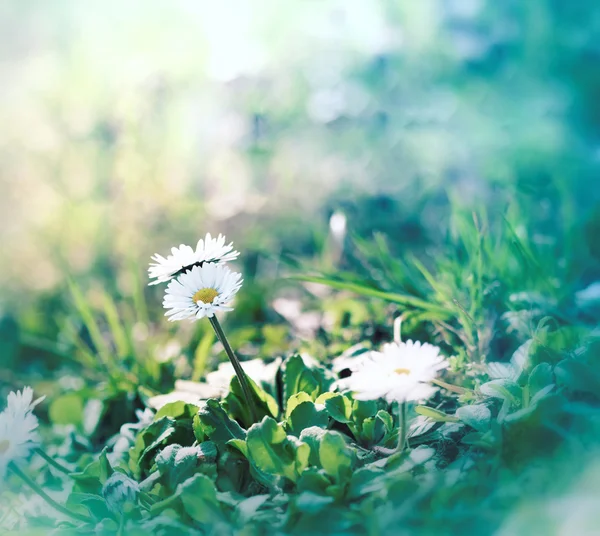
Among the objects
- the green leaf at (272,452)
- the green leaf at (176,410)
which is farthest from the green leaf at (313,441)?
the green leaf at (176,410)

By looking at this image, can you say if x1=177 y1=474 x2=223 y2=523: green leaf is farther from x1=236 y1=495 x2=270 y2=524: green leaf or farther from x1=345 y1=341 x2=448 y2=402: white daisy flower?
x1=345 y1=341 x2=448 y2=402: white daisy flower

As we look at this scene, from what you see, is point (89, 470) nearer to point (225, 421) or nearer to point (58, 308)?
point (225, 421)

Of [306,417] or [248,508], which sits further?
[306,417]

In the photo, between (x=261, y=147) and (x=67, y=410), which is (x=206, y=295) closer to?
(x=67, y=410)

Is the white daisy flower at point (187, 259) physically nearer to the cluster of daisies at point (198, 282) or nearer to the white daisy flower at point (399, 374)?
Answer: the cluster of daisies at point (198, 282)

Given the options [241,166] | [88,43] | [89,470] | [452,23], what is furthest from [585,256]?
[88,43]

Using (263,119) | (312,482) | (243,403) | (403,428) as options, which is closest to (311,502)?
(312,482)
